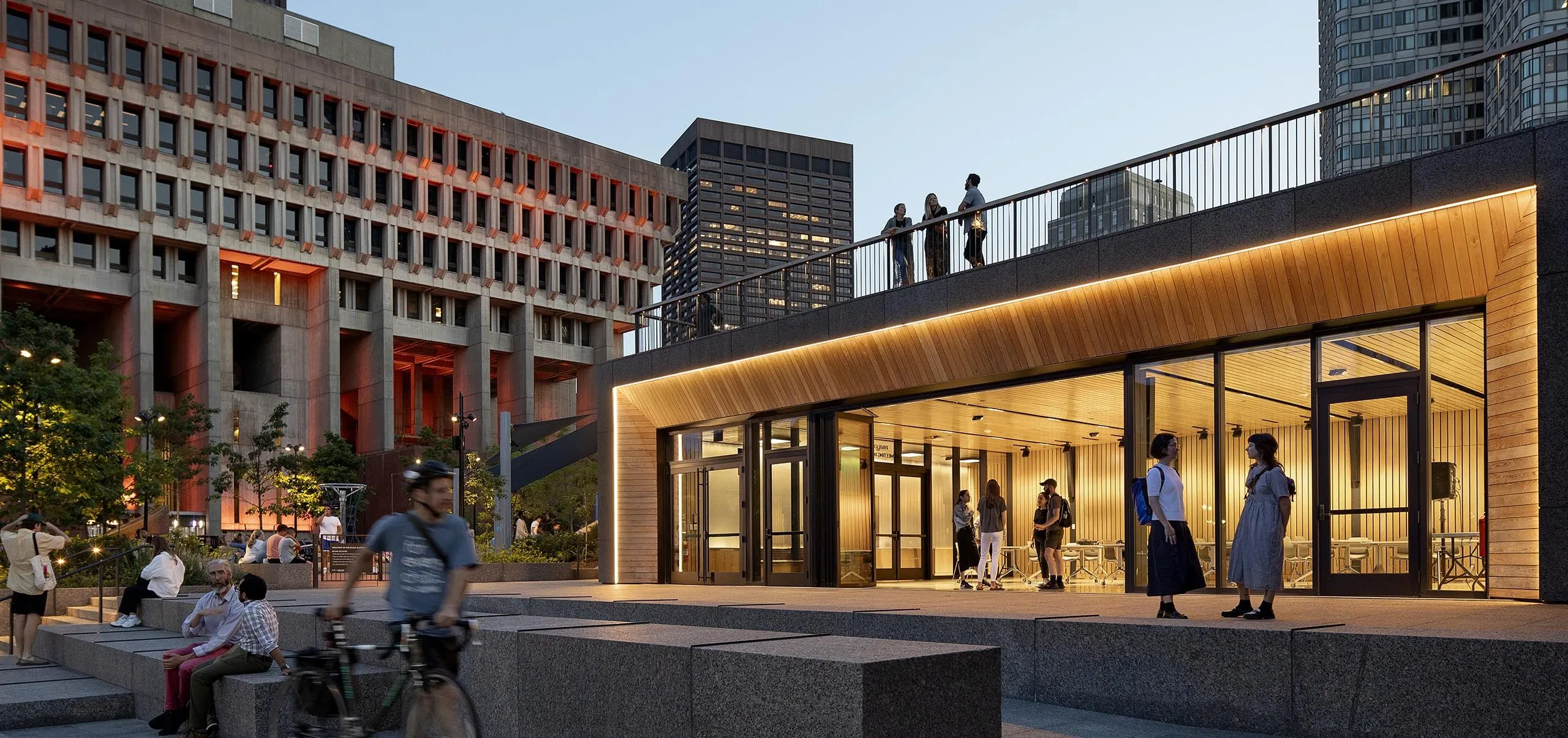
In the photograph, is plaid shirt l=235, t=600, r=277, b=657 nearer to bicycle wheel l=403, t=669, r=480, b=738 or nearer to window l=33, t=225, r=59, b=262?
bicycle wheel l=403, t=669, r=480, b=738

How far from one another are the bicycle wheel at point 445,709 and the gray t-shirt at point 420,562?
434 mm

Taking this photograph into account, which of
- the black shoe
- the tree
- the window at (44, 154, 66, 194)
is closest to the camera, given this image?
the black shoe

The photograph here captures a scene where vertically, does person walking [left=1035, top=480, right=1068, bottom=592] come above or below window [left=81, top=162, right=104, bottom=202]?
below

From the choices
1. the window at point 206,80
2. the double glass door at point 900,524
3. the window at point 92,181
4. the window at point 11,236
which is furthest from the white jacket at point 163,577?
the window at point 206,80

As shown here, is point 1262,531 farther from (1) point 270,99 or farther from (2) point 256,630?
(1) point 270,99

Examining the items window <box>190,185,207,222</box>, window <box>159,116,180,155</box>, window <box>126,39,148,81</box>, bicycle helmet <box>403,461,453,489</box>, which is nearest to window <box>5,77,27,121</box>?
window <box>126,39,148,81</box>

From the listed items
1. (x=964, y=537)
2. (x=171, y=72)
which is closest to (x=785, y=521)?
(x=964, y=537)

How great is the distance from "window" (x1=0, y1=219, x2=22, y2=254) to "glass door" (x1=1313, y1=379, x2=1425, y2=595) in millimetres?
53204

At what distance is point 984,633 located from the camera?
9.87 m

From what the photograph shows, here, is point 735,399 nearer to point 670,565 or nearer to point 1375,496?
point 670,565

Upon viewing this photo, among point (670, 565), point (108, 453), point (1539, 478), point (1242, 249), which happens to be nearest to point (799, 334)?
point (670, 565)

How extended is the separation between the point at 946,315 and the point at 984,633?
8.61 meters

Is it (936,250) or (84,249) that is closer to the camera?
(936,250)

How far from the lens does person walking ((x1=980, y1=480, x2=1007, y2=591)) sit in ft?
61.7
